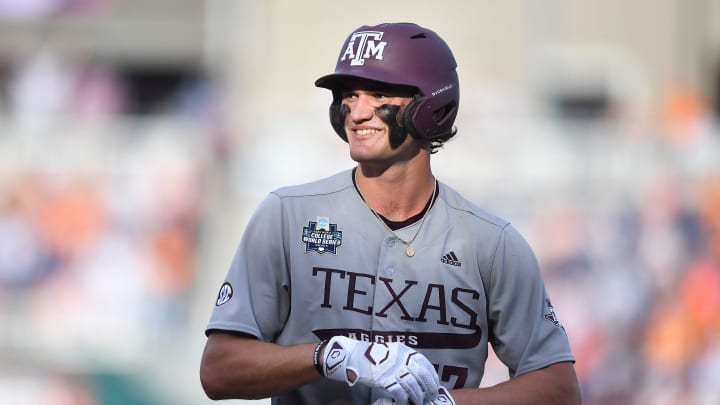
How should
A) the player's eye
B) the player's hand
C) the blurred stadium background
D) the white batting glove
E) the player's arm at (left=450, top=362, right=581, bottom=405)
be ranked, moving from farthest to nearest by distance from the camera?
the blurred stadium background < the player's eye < the player's arm at (left=450, top=362, right=581, bottom=405) < the white batting glove < the player's hand

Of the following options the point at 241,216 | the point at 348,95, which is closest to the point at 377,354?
the point at 348,95

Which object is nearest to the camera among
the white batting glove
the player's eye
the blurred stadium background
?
the white batting glove

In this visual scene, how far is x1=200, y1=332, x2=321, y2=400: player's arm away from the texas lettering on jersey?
0.25m

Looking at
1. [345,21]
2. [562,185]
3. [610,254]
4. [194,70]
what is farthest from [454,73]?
[194,70]

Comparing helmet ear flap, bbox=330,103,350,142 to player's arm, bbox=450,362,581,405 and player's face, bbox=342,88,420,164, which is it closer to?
player's face, bbox=342,88,420,164

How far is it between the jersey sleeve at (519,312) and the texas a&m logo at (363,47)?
2.55ft

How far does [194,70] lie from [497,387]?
20.5 meters

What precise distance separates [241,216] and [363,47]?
1006 cm

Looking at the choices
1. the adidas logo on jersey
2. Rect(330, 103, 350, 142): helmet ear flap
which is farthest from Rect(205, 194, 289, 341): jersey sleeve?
the adidas logo on jersey

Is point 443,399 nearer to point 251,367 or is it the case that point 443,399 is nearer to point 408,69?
point 251,367

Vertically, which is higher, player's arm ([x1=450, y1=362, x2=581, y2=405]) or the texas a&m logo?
the texas a&m logo

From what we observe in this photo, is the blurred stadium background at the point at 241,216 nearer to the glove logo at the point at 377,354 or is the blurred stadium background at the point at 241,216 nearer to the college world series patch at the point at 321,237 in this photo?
the college world series patch at the point at 321,237

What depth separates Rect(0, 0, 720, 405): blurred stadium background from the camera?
12.0m

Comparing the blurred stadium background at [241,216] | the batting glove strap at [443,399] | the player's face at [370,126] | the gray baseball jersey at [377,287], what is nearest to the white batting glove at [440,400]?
the batting glove strap at [443,399]
